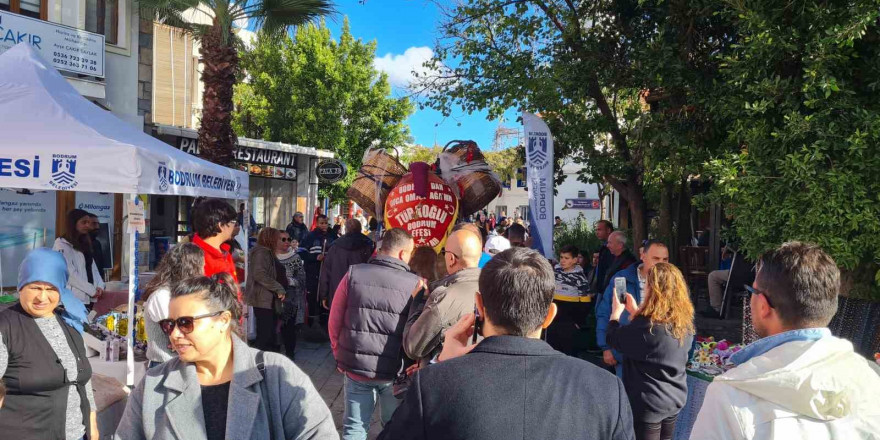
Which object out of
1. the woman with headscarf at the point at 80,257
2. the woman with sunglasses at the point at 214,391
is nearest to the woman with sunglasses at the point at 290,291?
the woman with headscarf at the point at 80,257

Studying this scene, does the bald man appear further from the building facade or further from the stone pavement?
the building facade

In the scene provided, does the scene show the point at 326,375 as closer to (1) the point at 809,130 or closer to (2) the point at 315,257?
(2) the point at 315,257

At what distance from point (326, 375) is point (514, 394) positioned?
18.3 feet

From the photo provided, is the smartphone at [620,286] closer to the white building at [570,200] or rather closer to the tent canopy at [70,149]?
the white building at [570,200]

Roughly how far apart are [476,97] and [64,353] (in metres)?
7.59

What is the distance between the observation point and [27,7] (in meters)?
11.6

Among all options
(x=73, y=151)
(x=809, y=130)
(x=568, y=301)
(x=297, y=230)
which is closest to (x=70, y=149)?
(x=73, y=151)

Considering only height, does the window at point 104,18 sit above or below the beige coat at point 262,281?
above

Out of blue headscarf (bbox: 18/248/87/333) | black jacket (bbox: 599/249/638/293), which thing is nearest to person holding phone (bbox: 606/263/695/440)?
black jacket (bbox: 599/249/638/293)

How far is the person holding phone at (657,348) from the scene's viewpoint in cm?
361

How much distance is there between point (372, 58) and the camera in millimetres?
25641

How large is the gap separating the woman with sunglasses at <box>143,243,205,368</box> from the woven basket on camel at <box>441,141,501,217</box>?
10.8 feet

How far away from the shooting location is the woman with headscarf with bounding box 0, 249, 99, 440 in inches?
121

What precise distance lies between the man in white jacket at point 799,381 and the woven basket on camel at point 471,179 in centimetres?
462
